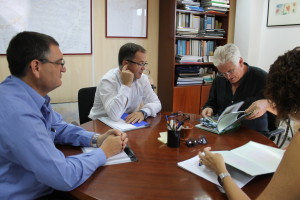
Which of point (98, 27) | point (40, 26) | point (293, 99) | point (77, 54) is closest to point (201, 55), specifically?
point (98, 27)

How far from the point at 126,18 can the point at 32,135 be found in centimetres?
276

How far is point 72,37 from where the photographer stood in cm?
316

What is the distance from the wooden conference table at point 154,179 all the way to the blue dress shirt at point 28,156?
78mm

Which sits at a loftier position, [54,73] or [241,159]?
[54,73]

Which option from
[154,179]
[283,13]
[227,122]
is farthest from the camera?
[283,13]

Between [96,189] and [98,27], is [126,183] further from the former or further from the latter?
[98,27]

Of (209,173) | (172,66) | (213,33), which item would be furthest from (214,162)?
(213,33)

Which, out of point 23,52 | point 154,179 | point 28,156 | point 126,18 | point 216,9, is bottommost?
point 154,179

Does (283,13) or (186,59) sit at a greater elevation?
(283,13)

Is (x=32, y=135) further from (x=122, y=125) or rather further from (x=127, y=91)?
(x=127, y=91)

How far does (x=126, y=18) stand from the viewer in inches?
137

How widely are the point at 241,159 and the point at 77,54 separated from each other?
254cm

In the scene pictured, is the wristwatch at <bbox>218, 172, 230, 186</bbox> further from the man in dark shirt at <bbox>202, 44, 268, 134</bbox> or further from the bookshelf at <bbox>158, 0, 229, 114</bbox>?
the bookshelf at <bbox>158, 0, 229, 114</bbox>

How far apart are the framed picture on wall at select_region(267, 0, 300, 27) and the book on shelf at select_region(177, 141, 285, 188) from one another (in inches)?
101
